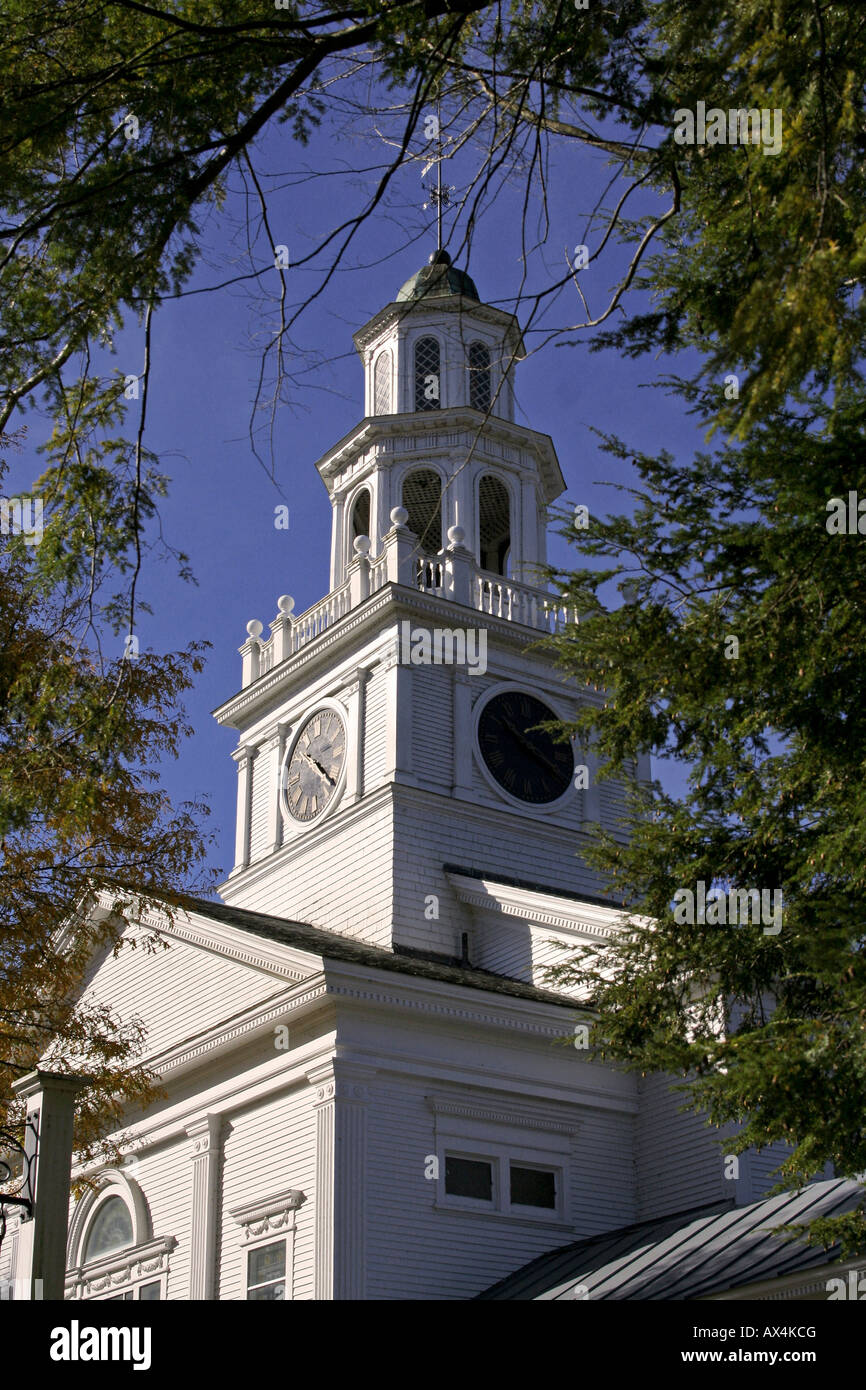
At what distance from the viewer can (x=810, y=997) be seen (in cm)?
1176

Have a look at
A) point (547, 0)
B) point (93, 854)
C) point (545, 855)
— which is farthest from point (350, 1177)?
point (547, 0)

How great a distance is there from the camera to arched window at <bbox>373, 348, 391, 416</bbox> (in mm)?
32625

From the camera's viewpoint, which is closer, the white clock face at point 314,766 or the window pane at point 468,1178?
the window pane at point 468,1178

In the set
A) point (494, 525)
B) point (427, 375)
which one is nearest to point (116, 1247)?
point (494, 525)

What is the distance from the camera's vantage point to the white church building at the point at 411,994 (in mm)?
18531

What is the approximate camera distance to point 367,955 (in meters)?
21.1

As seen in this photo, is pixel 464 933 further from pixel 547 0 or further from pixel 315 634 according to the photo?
pixel 547 0

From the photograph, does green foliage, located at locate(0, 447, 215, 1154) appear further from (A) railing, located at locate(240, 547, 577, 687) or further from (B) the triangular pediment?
(A) railing, located at locate(240, 547, 577, 687)

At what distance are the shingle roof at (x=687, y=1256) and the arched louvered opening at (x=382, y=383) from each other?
18.4 metres

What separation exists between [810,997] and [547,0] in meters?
7.28

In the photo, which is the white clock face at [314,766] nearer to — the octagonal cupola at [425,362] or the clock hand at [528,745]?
the clock hand at [528,745]

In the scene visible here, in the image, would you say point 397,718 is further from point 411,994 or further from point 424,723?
point 411,994

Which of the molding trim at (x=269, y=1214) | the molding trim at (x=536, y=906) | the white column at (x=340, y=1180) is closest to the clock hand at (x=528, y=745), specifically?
the molding trim at (x=536, y=906)

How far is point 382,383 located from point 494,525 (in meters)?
3.85
